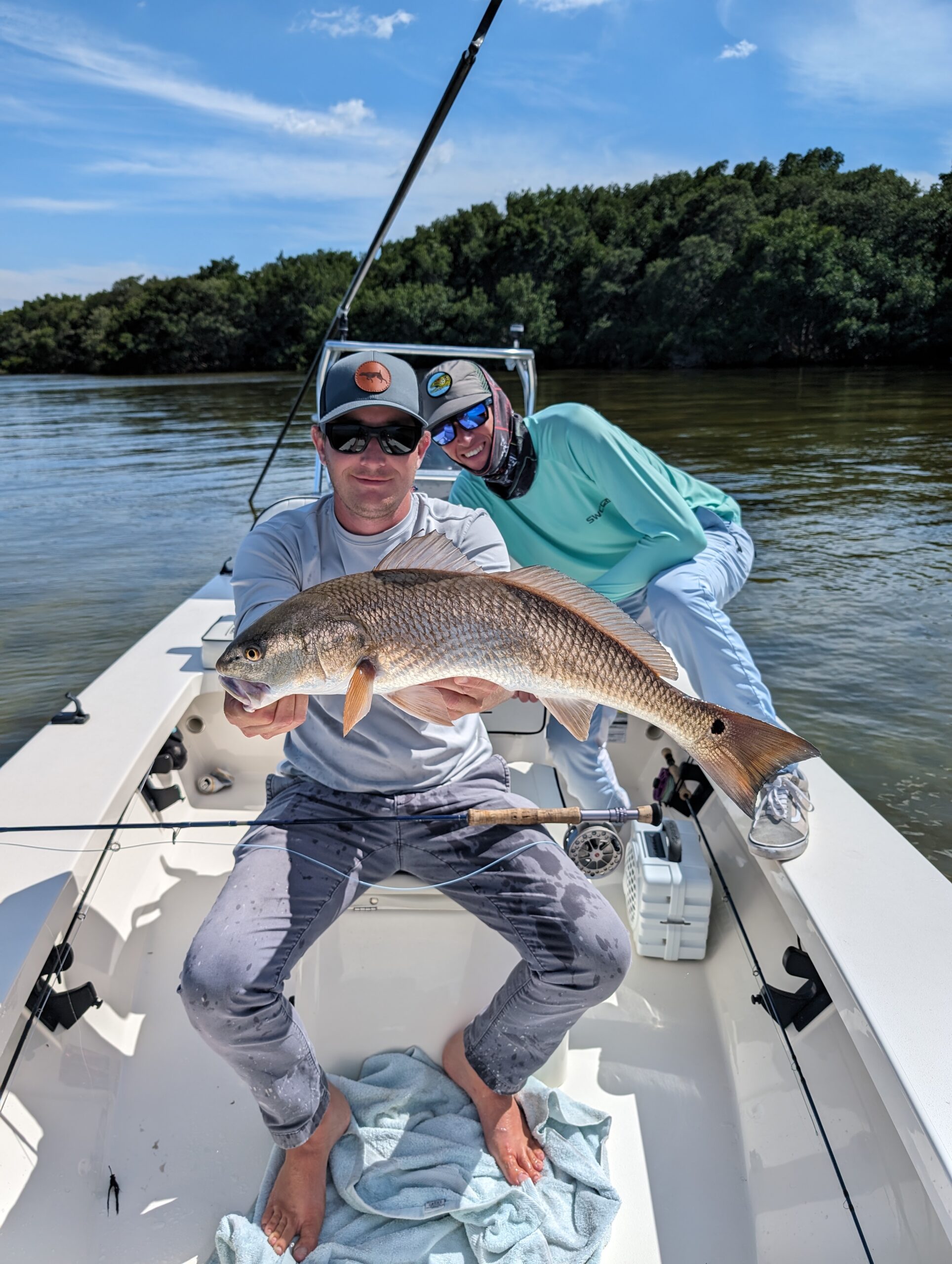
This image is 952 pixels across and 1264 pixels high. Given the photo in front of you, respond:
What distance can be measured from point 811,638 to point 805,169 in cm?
8190

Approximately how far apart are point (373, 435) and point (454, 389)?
0.96 meters

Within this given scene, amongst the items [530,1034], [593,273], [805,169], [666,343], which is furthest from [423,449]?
[805,169]

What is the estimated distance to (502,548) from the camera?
2549 mm

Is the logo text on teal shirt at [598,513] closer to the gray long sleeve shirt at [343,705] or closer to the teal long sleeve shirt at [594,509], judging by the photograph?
the teal long sleeve shirt at [594,509]

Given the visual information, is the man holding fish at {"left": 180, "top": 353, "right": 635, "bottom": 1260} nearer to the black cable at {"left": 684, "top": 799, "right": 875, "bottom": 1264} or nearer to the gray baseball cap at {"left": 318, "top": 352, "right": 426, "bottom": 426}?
the gray baseball cap at {"left": 318, "top": 352, "right": 426, "bottom": 426}

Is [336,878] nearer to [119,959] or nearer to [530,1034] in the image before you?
[530,1034]

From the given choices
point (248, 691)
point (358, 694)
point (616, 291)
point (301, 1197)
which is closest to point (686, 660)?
point (358, 694)

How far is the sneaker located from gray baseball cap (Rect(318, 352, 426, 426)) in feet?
4.77

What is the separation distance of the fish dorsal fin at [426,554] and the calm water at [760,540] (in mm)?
4510

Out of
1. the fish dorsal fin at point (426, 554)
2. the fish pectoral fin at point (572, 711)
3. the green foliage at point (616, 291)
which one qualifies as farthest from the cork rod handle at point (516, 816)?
the green foliage at point (616, 291)

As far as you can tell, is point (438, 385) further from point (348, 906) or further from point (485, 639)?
point (348, 906)

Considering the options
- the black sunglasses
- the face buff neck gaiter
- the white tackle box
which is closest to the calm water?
the white tackle box

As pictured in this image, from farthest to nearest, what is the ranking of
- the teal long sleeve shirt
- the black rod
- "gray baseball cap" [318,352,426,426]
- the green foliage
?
the green foliage → the teal long sleeve shirt → the black rod → "gray baseball cap" [318,352,426,426]

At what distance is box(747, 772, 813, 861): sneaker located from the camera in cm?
238
